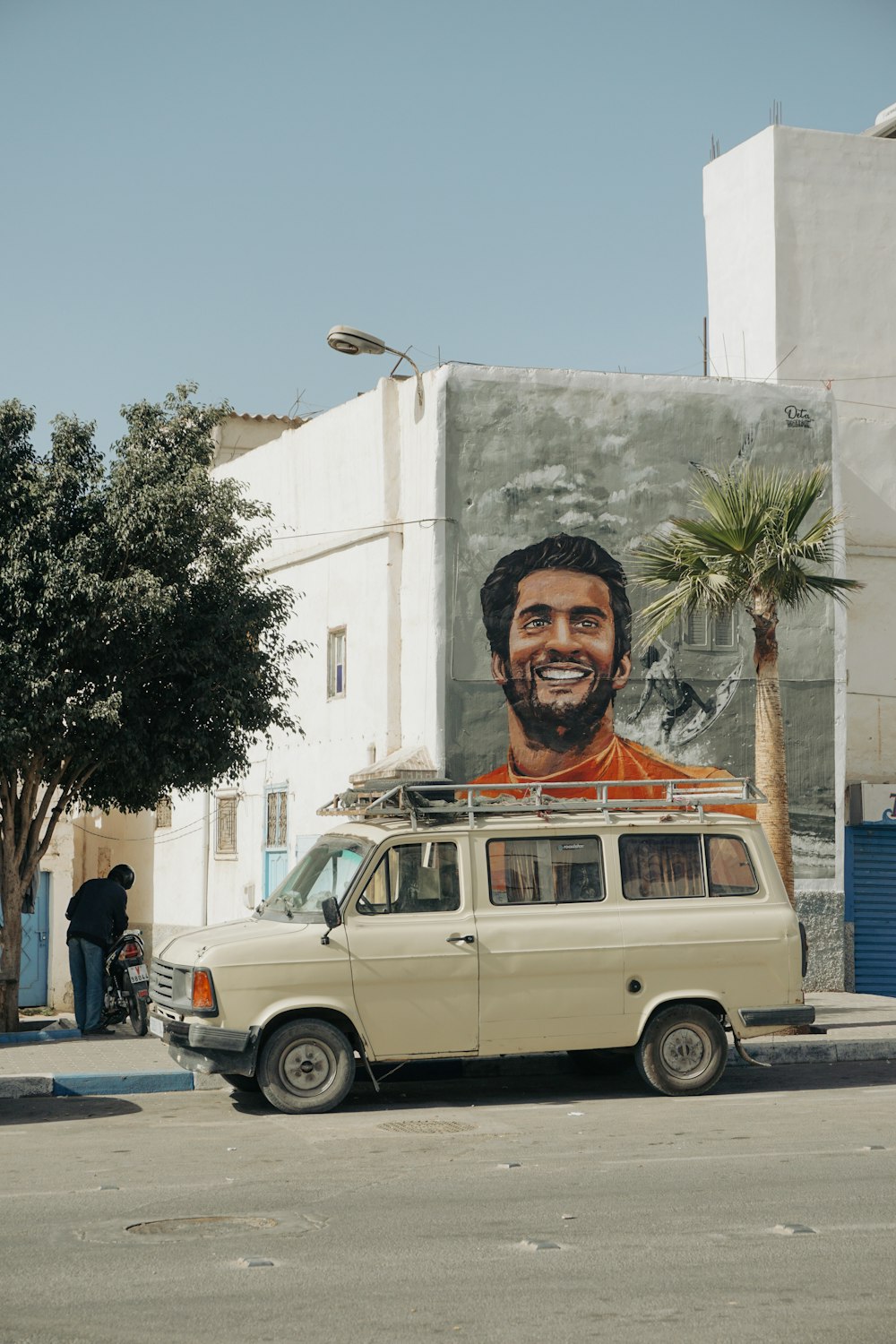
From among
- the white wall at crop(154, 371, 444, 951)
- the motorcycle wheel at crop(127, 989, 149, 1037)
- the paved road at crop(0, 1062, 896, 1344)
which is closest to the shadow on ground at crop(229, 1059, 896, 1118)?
the paved road at crop(0, 1062, 896, 1344)

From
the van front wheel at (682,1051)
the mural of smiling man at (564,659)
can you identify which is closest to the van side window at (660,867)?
the van front wheel at (682,1051)

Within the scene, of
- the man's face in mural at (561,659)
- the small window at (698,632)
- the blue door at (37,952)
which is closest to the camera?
the man's face in mural at (561,659)

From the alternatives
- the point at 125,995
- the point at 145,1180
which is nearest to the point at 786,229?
the point at 125,995

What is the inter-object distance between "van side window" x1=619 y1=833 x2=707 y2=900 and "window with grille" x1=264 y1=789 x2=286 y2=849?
38.9ft

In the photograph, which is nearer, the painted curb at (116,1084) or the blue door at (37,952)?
the painted curb at (116,1084)

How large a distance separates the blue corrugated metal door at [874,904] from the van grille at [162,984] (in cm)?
1203

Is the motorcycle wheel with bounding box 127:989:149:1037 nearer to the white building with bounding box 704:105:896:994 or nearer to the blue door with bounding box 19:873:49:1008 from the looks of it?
the white building with bounding box 704:105:896:994

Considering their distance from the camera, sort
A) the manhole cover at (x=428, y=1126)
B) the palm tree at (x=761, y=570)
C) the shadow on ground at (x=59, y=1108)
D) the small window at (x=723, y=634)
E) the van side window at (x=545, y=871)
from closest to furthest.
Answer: the manhole cover at (x=428, y=1126), the shadow on ground at (x=59, y=1108), the van side window at (x=545, y=871), the palm tree at (x=761, y=570), the small window at (x=723, y=634)

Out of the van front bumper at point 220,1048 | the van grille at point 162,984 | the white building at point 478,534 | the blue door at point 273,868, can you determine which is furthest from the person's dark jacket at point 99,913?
the blue door at point 273,868

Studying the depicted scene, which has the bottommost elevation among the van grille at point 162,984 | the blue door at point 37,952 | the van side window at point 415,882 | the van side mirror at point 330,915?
the blue door at point 37,952

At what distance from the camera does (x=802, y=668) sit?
2064cm

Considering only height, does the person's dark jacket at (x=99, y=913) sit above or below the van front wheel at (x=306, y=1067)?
above

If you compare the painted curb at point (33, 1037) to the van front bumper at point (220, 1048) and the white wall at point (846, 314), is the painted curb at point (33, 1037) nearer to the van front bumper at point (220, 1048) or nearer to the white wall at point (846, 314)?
the van front bumper at point (220, 1048)

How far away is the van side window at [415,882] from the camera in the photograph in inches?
438
